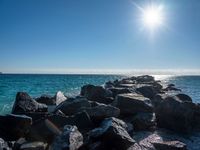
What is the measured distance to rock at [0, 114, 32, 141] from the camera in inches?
419

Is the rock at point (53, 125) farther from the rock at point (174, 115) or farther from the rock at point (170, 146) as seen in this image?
the rock at point (174, 115)

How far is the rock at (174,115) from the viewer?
13.3 meters

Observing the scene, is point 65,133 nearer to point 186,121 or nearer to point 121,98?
point 121,98

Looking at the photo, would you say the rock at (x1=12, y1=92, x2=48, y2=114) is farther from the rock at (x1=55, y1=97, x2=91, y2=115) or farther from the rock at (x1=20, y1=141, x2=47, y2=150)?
the rock at (x1=20, y1=141, x2=47, y2=150)

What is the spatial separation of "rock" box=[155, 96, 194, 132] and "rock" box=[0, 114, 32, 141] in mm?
6684

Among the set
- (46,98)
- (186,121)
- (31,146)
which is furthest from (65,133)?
(46,98)

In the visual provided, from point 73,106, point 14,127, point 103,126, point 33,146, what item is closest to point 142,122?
point 103,126

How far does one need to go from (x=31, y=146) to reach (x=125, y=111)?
6.30 meters

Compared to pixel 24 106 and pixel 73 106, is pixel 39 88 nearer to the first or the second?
pixel 24 106

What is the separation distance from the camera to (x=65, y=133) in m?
9.07

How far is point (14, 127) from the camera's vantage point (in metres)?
10.7

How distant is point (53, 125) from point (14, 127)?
1.49m

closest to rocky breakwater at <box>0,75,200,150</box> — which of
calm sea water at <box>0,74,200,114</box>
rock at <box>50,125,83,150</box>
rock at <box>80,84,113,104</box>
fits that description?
rock at <box>50,125,83,150</box>

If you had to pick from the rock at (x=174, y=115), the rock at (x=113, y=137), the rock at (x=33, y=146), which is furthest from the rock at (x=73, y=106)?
the rock at (x=113, y=137)
